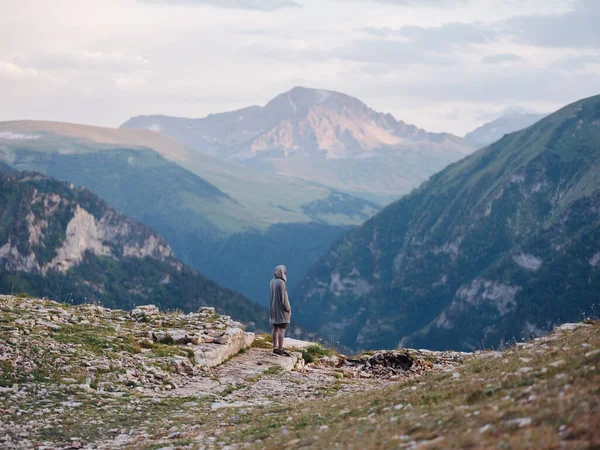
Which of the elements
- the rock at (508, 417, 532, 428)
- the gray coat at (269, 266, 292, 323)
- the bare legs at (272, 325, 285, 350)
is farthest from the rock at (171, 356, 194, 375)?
the rock at (508, 417, 532, 428)

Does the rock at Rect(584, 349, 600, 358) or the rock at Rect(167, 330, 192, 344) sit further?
the rock at Rect(167, 330, 192, 344)

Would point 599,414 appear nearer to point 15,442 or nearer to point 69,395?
point 15,442

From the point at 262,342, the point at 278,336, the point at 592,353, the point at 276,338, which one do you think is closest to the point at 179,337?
the point at 278,336

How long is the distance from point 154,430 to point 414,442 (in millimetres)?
8824

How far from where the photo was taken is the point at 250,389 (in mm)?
24922

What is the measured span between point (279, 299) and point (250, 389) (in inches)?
227

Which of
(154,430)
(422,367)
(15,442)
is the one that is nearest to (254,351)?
(422,367)

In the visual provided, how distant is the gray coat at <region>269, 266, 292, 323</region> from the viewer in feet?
98.3

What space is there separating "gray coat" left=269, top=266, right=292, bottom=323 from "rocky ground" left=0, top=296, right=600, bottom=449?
171cm

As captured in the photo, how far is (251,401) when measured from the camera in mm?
23156

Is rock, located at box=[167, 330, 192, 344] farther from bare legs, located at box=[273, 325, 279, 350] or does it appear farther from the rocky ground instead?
bare legs, located at box=[273, 325, 279, 350]

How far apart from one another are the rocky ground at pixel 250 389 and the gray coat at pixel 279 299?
1.71 m

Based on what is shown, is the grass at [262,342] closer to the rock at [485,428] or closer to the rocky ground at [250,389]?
the rocky ground at [250,389]

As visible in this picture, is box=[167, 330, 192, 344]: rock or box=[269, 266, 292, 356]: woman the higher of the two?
box=[269, 266, 292, 356]: woman
